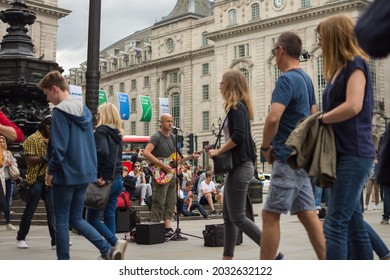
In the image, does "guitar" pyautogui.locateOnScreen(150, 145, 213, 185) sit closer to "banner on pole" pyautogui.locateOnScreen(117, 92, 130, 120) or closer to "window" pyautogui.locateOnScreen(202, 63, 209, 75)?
"banner on pole" pyautogui.locateOnScreen(117, 92, 130, 120)

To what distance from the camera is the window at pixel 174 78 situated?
221 ft

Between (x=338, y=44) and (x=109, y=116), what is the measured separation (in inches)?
132

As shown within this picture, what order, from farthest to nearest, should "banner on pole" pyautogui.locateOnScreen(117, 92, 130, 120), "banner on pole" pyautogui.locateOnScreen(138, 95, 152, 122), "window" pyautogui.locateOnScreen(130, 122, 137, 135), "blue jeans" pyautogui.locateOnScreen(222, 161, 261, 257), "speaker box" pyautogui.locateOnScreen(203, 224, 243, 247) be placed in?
"window" pyautogui.locateOnScreen(130, 122, 137, 135)
"banner on pole" pyautogui.locateOnScreen(138, 95, 152, 122)
"banner on pole" pyautogui.locateOnScreen(117, 92, 130, 120)
"speaker box" pyautogui.locateOnScreen(203, 224, 243, 247)
"blue jeans" pyautogui.locateOnScreen(222, 161, 261, 257)

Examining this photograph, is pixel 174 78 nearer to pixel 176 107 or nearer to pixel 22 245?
pixel 176 107

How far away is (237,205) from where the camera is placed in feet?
18.0

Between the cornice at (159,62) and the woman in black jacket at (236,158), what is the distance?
186ft

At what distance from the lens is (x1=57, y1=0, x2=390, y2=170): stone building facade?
50.5 meters

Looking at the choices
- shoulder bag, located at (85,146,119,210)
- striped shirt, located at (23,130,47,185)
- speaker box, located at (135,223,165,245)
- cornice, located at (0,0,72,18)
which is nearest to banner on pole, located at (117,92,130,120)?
cornice, located at (0,0,72,18)

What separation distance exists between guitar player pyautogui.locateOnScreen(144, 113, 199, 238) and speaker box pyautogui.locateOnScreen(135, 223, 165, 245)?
1.29 feet

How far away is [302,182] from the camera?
4816 mm

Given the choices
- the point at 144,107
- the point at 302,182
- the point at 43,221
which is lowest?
the point at 43,221
